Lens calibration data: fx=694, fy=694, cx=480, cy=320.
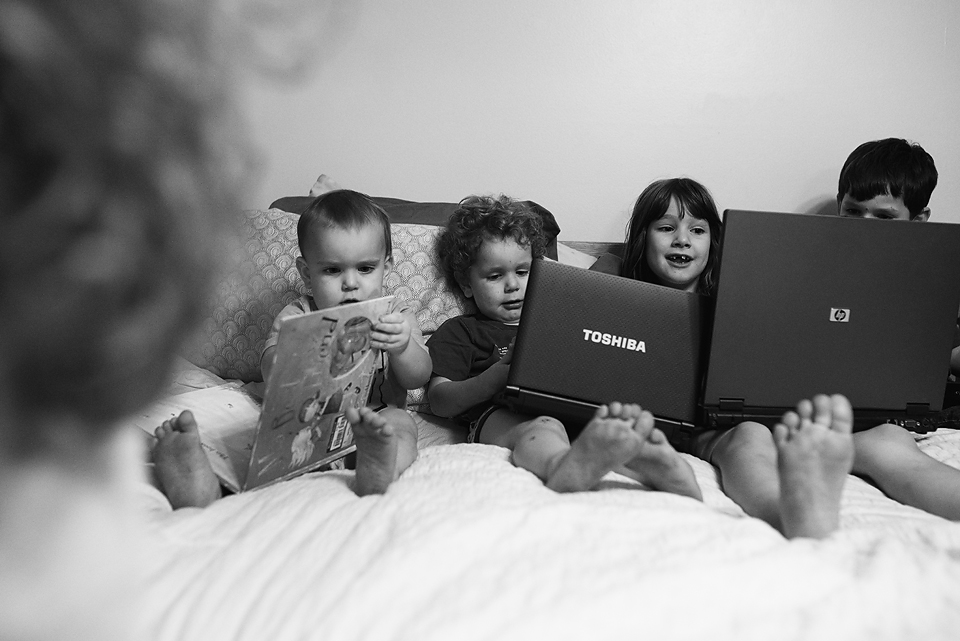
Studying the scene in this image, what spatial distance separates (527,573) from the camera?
1.94ft

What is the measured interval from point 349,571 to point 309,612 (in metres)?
0.06

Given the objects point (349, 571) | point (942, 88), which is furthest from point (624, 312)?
point (942, 88)

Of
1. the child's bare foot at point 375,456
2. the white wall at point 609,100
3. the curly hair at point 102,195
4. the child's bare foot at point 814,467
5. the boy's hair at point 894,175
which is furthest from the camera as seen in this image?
the white wall at point 609,100

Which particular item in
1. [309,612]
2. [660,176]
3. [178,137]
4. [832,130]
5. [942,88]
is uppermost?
[942,88]

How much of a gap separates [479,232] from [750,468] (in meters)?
0.76

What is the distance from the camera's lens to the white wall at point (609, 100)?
1.93 m

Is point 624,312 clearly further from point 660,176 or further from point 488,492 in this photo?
point 660,176

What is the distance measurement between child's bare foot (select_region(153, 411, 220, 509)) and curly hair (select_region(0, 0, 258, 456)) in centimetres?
59

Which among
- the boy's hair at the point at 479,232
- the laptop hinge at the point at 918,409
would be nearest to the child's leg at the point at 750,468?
the laptop hinge at the point at 918,409

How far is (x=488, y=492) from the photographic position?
2.61ft

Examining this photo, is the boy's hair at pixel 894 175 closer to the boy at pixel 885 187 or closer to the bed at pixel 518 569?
the boy at pixel 885 187

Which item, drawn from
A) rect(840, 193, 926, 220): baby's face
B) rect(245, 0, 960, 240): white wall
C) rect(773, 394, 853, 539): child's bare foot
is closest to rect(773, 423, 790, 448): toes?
rect(773, 394, 853, 539): child's bare foot

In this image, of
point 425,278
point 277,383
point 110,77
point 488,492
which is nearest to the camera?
point 110,77

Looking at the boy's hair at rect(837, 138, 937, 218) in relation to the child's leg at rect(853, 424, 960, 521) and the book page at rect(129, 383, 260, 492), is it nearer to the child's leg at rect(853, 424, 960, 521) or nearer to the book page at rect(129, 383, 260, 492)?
the child's leg at rect(853, 424, 960, 521)
